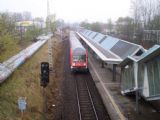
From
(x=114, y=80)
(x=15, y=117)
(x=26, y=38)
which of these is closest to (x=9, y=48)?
(x=15, y=117)

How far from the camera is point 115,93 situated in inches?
952

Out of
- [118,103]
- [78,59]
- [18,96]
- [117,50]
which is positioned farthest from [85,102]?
[117,50]

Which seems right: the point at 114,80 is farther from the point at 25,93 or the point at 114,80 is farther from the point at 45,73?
the point at 45,73

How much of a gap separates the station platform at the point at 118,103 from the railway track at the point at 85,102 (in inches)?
40.1

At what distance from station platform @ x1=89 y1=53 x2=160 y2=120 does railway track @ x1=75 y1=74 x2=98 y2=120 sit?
102cm

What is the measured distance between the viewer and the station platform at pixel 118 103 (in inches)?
728

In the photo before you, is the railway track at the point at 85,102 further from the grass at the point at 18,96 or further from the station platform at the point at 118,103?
the grass at the point at 18,96

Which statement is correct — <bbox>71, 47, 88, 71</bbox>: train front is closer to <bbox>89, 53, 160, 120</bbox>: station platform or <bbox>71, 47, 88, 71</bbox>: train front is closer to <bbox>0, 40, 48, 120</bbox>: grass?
<bbox>89, 53, 160, 120</bbox>: station platform

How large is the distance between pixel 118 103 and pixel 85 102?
2.60 meters

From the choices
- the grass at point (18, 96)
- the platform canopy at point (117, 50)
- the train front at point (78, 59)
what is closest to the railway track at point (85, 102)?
the grass at point (18, 96)

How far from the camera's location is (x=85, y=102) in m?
22.4

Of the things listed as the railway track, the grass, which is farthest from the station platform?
the grass

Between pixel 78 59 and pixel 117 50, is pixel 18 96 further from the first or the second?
pixel 117 50

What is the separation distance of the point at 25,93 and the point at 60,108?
2.65 meters
